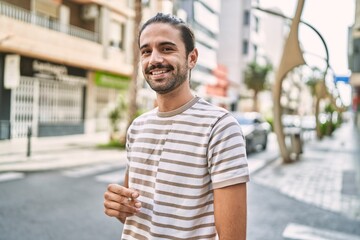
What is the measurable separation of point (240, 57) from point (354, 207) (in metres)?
44.4

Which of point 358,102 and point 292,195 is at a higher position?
point 358,102

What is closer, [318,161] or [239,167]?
[239,167]

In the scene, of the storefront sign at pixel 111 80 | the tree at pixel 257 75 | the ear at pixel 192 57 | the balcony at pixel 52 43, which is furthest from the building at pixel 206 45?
the ear at pixel 192 57

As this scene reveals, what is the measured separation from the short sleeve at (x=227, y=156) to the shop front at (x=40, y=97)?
48.3 feet

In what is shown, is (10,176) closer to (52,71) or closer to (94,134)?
(52,71)

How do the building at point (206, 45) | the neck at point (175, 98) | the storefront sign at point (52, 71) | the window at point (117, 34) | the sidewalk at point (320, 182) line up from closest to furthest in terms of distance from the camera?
the neck at point (175, 98)
the sidewalk at point (320, 182)
the storefront sign at point (52, 71)
the window at point (117, 34)
the building at point (206, 45)

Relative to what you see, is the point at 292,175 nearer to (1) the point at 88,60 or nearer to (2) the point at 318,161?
(2) the point at 318,161

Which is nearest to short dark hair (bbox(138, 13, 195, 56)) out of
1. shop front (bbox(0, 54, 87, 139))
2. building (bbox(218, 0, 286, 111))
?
shop front (bbox(0, 54, 87, 139))

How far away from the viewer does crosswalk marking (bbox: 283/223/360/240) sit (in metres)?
4.92

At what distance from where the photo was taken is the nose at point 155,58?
166 centimetres

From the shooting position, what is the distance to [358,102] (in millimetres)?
35312

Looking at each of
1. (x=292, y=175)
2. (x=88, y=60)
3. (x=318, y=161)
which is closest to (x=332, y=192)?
(x=292, y=175)

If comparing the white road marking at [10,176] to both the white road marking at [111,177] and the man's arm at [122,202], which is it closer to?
the white road marking at [111,177]

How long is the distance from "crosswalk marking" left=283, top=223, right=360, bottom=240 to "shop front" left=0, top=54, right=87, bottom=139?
40.3 ft
